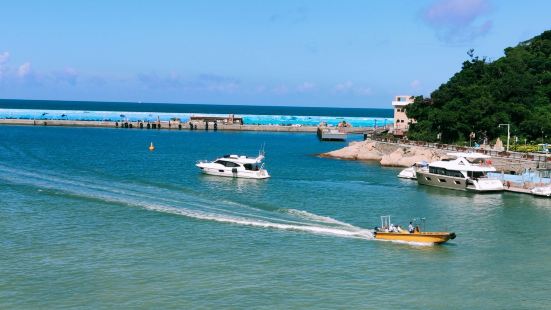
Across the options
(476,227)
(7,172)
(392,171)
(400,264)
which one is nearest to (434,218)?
(476,227)

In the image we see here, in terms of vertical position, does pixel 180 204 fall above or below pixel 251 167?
below

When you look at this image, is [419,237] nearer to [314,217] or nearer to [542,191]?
[314,217]

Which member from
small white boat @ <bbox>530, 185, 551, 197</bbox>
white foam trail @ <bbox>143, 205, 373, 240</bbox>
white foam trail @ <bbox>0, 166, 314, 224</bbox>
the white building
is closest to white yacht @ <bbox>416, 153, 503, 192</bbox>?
small white boat @ <bbox>530, 185, 551, 197</bbox>

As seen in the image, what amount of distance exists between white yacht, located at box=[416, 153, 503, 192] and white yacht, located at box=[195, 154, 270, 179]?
18507mm

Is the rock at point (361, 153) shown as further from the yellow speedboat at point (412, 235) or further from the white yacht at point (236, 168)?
the yellow speedboat at point (412, 235)

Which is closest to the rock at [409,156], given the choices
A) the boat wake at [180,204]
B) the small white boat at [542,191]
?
the small white boat at [542,191]

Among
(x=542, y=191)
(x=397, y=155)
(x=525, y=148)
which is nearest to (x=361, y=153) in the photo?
(x=397, y=155)

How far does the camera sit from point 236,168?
257ft

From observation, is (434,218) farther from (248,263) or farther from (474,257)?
(248,263)

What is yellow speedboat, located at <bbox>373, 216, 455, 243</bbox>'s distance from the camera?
42344 millimetres

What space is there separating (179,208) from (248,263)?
17.7 metres

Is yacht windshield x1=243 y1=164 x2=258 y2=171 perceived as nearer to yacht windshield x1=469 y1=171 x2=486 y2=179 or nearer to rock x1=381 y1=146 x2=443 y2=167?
yacht windshield x1=469 y1=171 x2=486 y2=179

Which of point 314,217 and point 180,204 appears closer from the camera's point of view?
point 314,217

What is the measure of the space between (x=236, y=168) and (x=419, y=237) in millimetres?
38511
